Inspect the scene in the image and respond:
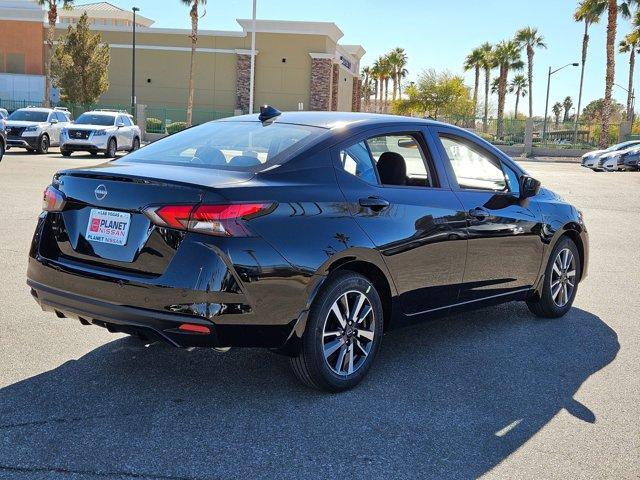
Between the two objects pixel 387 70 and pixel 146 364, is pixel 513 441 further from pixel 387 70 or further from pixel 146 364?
pixel 387 70

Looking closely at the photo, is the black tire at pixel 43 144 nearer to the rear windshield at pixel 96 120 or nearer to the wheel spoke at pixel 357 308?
the rear windshield at pixel 96 120

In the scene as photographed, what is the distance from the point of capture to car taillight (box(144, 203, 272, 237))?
12.3ft

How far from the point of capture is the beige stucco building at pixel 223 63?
179ft

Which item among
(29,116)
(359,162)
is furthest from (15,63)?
(359,162)

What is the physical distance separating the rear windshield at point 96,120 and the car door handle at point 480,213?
2277 cm

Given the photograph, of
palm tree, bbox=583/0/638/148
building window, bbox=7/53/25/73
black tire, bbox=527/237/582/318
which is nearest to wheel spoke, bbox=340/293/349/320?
black tire, bbox=527/237/582/318

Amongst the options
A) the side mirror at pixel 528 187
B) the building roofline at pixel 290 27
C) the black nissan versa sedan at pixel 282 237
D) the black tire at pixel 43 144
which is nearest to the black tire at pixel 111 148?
the black tire at pixel 43 144

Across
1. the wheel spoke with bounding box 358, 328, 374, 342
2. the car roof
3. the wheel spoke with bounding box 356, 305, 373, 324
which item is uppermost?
the car roof

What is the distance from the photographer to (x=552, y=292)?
20.6 ft

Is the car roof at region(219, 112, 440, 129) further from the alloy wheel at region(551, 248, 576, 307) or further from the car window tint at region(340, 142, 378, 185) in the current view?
the alloy wheel at region(551, 248, 576, 307)

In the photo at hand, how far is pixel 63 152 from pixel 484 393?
77.4 ft

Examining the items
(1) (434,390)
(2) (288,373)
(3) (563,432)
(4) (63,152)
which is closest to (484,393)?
(1) (434,390)

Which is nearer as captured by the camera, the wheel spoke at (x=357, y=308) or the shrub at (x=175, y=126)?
the wheel spoke at (x=357, y=308)

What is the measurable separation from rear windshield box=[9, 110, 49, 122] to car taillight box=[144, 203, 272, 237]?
84.9 feet
